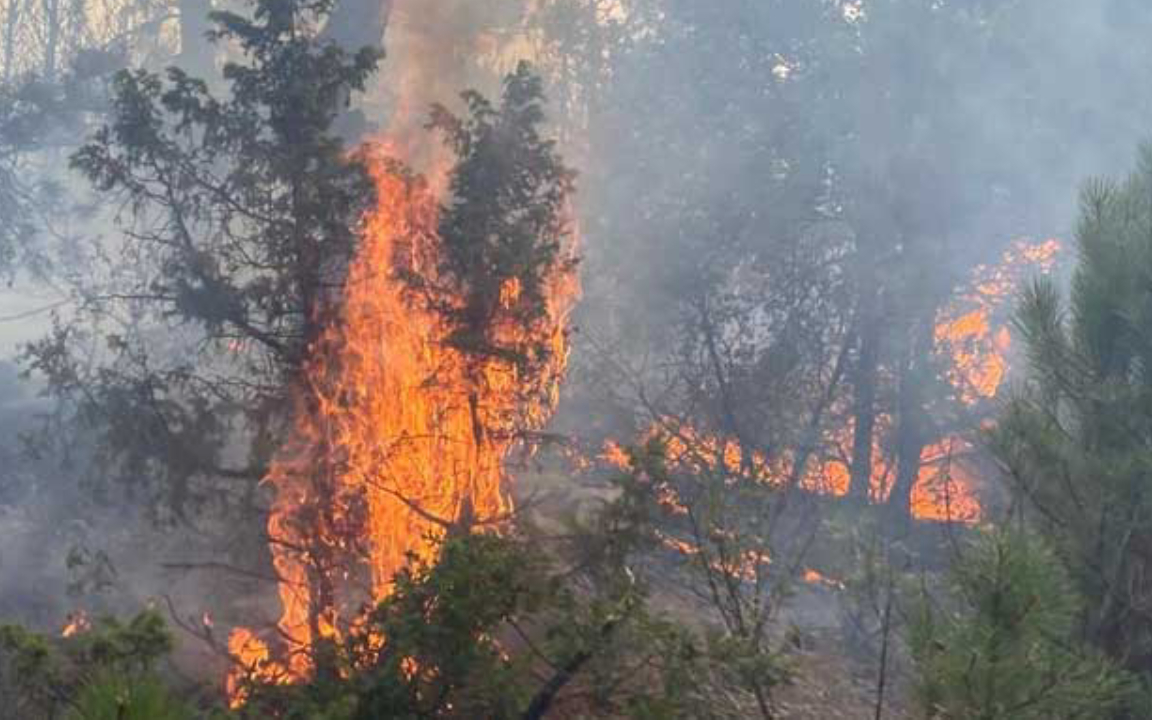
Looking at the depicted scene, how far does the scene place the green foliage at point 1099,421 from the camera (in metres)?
4.98

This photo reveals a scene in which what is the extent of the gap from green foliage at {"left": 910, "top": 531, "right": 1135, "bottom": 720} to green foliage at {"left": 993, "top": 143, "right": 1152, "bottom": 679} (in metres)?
0.64

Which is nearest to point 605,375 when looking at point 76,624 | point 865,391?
point 865,391

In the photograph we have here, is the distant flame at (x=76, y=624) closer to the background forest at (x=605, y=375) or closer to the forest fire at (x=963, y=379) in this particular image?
the background forest at (x=605, y=375)

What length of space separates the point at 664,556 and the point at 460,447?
16.6 ft

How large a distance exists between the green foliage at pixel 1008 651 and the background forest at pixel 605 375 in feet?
0.06

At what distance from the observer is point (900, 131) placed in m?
15.2

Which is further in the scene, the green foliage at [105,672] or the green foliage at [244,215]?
the green foliage at [244,215]

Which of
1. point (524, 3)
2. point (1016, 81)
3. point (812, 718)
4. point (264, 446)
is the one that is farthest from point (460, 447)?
point (524, 3)

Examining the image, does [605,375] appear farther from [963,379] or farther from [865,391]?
[963,379]

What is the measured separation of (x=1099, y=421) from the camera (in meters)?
5.20

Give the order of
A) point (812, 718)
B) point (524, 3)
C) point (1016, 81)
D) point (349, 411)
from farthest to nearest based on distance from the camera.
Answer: point (524, 3) < point (1016, 81) < point (812, 718) < point (349, 411)

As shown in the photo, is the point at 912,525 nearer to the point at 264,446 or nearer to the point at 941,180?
the point at 941,180

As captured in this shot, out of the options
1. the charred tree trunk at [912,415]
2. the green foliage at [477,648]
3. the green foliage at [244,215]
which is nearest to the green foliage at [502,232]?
the green foliage at [244,215]

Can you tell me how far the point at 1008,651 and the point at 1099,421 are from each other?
4.97 feet
